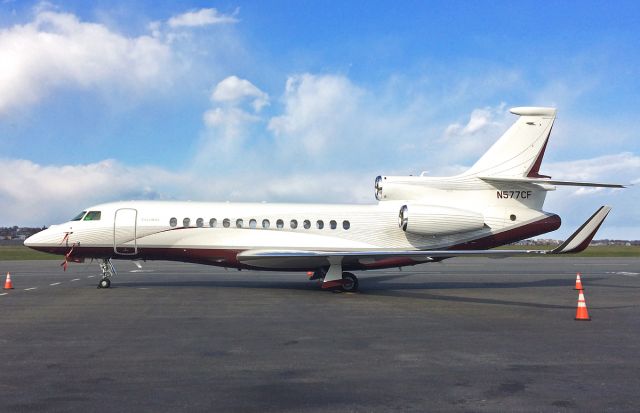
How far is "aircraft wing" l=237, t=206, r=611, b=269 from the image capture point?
1655 cm

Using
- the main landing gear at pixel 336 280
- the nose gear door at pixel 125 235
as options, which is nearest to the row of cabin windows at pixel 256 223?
the nose gear door at pixel 125 235

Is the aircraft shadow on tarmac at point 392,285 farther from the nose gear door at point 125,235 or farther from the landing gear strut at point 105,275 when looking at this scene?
the nose gear door at point 125,235

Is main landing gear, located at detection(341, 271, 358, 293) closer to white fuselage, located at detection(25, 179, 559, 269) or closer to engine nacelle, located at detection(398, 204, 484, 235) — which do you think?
white fuselage, located at detection(25, 179, 559, 269)

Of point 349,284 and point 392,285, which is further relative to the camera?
point 392,285

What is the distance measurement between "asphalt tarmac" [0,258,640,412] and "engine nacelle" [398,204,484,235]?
115 inches

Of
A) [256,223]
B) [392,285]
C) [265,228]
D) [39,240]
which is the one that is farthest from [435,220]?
[39,240]

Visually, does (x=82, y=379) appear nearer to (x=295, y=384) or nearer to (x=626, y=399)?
(x=295, y=384)

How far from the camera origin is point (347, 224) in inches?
794

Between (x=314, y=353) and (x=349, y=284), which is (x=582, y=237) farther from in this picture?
(x=314, y=353)

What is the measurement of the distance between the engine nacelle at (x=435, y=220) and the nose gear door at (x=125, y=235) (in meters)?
9.13

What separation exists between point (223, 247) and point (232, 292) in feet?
5.21

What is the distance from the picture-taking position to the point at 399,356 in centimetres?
875

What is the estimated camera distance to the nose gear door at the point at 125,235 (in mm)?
19312

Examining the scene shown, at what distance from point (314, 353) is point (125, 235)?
12.3 meters
